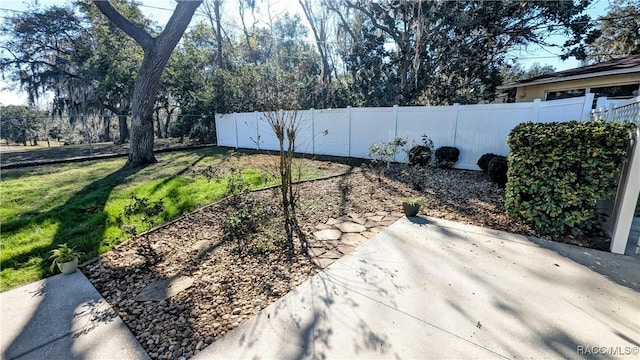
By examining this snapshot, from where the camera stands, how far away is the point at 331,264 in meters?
2.74

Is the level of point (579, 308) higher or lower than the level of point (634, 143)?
lower

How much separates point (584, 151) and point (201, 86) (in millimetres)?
16344

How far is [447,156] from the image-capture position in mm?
6820

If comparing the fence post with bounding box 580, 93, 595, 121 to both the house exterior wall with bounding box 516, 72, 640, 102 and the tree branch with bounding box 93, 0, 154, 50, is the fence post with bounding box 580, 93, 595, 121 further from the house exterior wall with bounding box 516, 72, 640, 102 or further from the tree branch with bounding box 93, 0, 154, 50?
the tree branch with bounding box 93, 0, 154, 50

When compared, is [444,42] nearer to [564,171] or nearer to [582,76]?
[582,76]

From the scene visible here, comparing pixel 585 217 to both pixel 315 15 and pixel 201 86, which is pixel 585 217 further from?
pixel 315 15

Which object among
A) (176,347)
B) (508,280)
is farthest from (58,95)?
(508,280)

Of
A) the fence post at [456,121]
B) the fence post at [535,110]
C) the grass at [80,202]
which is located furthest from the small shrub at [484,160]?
the grass at [80,202]

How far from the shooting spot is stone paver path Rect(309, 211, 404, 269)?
9.64 feet

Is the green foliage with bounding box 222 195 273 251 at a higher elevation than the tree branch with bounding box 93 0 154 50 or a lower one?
lower

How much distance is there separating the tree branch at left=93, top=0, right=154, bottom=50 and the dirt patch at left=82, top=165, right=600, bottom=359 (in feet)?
19.7

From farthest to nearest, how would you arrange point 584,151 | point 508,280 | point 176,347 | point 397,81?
point 397,81
point 584,151
point 508,280
point 176,347

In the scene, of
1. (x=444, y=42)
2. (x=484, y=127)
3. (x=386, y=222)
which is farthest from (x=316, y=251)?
(x=444, y=42)

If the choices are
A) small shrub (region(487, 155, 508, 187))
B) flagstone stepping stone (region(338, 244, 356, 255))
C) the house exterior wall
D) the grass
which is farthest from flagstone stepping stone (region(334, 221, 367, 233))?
the house exterior wall
